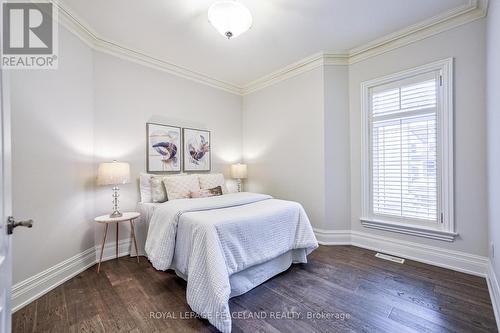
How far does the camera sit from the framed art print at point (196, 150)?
142 inches

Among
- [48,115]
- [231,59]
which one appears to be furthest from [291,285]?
[231,59]

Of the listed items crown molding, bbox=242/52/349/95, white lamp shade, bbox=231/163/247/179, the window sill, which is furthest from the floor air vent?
crown molding, bbox=242/52/349/95

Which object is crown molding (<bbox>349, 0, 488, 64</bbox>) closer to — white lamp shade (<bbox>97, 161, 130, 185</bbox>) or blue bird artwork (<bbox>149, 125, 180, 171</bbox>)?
blue bird artwork (<bbox>149, 125, 180, 171</bbox>)

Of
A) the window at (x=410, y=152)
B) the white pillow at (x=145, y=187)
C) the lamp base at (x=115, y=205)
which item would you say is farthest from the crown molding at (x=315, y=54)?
the lamp base at (x=115, y=205)

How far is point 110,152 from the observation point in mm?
2820

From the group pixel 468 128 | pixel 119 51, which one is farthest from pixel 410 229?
pixel 119 51

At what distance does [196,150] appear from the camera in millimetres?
3721

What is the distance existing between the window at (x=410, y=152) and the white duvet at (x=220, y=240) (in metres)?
1.19

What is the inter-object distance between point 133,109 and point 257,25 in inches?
75.9

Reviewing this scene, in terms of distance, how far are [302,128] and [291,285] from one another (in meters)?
2.24

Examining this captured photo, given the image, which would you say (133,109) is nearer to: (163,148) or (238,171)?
(163,148)

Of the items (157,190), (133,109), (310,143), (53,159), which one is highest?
(133,109)

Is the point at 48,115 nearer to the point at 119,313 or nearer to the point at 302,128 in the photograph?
the point at 119,313

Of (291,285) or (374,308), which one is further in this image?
(291,285)
